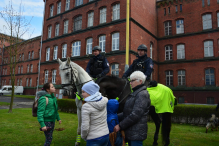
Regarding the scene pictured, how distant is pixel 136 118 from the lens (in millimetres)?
2553

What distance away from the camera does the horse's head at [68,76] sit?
454 centimetres

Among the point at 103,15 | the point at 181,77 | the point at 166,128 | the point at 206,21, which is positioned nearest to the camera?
the point at 166,128

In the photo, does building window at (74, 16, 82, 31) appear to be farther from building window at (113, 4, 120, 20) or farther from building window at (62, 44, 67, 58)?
building window at (113, 4, 120, 20)

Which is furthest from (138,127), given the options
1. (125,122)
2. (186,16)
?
(186,16)

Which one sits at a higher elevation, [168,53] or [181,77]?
[168,53]

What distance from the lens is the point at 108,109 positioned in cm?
284

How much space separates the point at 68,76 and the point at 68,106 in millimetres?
9480

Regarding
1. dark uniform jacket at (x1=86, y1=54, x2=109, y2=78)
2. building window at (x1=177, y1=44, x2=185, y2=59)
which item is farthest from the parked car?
dark uniform jacket at (x1=86, y1=54, x2=109, y2=78)

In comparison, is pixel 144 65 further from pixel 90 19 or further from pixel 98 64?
pixel 90 19

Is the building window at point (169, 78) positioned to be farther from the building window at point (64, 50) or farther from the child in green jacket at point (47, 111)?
the child in green jacket at point (47, 111)

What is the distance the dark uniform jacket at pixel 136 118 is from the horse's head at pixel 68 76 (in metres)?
2.38

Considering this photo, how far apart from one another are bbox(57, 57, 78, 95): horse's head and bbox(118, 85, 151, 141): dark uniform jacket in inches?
93.7

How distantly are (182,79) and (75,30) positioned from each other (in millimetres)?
17770

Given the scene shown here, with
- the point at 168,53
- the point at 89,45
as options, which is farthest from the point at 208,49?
the point at 89,45
